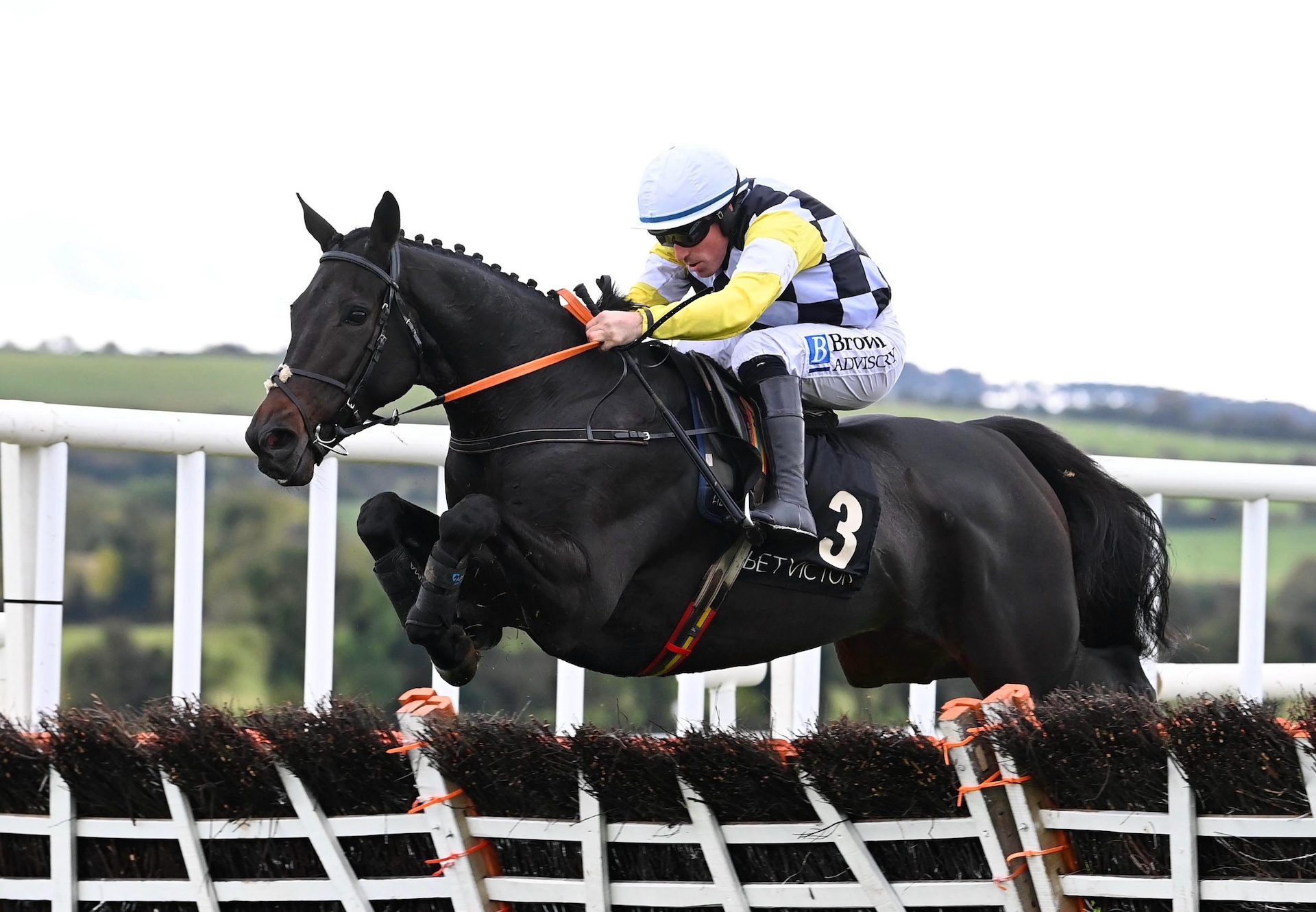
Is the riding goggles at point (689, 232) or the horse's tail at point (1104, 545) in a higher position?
the riding goggles at point (689, 232)

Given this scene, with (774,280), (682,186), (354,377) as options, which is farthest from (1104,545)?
(354,377)

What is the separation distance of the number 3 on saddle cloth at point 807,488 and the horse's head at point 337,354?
81 centimetres

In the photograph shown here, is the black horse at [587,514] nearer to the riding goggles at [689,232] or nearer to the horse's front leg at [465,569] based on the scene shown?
the horse's front leg at [465,569]

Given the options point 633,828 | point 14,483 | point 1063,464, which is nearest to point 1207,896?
point 633,828

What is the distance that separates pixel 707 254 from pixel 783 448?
24.5 inches

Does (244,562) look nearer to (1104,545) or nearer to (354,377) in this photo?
(1104,545)

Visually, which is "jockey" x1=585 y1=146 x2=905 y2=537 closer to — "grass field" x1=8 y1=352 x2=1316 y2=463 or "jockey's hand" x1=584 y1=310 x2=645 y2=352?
"jockey's hand" x1=584 y1=310 x2=645 y2=352

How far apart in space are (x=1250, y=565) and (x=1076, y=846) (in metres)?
2.94

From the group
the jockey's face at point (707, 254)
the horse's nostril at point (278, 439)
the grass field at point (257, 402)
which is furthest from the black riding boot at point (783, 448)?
the grass field at point (257, 402)

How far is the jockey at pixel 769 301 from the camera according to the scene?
13.1 feet

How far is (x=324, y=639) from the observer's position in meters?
4.87

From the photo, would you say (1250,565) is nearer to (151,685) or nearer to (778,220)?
(778,220)

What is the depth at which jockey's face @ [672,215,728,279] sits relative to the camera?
14.0 feet

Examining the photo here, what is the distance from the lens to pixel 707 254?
4.29 metres
